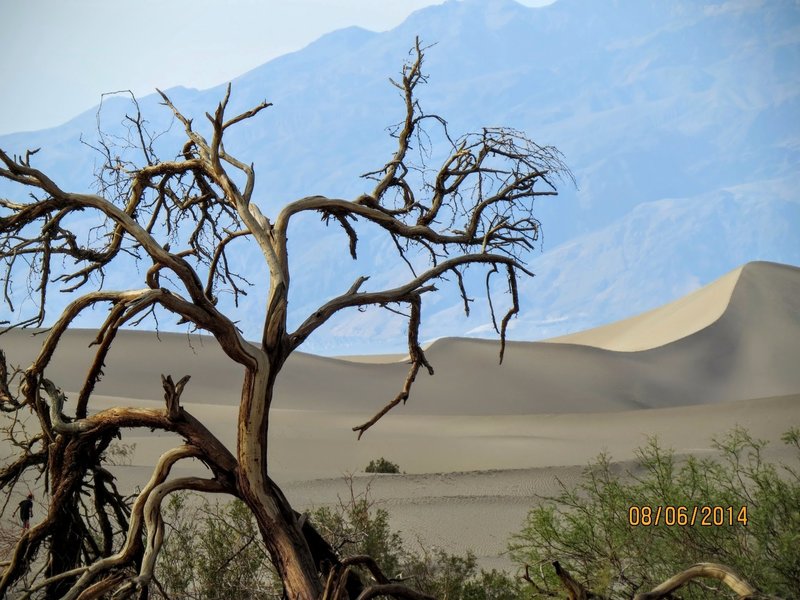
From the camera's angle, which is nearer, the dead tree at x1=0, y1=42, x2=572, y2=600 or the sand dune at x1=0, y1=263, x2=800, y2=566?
the dead tree at x1=0, y1=42, x2=572, y2=600

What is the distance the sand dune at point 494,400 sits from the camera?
18.7m

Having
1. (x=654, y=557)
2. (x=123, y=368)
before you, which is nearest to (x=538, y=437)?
(x=123, y=368)

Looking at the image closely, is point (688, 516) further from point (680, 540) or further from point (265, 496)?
point (265, 496)

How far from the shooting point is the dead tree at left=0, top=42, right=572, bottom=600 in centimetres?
498

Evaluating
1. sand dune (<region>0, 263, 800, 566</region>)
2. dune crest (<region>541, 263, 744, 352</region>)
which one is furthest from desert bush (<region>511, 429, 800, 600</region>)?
dune crest (<region>541, 263, 744, 352</region>)

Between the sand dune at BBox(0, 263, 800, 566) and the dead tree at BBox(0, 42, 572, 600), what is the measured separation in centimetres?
755

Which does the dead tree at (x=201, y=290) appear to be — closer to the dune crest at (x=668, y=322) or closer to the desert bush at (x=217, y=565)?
the desert bush at (x=217, y=565)

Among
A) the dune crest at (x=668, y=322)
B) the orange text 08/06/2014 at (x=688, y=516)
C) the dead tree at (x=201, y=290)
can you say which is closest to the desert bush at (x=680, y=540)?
the orange text 08/06/2014 at (x=688, y=516)

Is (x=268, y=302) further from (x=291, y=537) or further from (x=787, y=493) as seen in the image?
(x=787, y=493)

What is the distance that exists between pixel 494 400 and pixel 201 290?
1531 inches

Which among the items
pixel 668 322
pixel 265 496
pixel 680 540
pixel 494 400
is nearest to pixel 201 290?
pixel 265 496

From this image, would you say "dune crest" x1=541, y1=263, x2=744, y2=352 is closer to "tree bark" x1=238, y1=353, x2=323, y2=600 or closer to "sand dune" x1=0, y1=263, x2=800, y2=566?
"sand dune" x1=0, y1=263, x2=800, y2=566

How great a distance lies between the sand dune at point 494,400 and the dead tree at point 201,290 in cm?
755

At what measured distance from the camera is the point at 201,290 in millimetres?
4945
